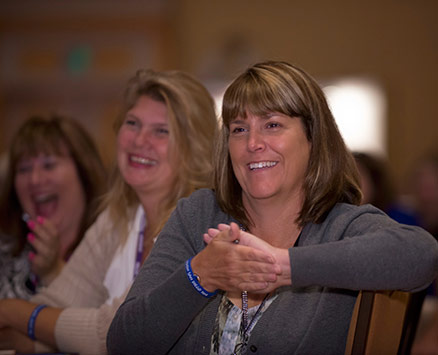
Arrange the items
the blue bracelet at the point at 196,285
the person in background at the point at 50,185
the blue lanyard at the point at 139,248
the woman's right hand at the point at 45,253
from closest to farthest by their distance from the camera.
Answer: the blue bracelet at the point at 196,285 < the blue lanyard at the point at 139,248 < the woman's right hand at the point at 45,253 < the person in background at the point at 50,185

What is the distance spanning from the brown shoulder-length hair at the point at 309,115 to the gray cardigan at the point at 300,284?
62 millimetres

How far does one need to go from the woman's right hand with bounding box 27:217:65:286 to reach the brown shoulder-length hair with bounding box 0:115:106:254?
0.67ft

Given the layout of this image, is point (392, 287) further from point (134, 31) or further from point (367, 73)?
point (134, 31)

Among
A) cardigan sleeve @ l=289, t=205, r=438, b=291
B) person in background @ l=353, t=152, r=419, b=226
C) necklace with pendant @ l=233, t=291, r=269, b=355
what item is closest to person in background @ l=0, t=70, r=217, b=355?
necklace with pendant @ l=233, t=291, r=269, b=355

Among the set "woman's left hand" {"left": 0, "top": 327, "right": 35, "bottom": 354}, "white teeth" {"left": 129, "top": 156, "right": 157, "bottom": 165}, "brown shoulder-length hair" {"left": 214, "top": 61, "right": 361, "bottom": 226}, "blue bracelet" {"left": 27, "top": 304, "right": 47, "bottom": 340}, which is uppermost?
"brown shoulder-length hair" {"left": 214, "top": 61, "right": 361, "bottom": 226}

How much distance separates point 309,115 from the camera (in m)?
1.60

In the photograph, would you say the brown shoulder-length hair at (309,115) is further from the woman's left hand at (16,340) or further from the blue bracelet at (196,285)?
the woman's left hand at (16,340)

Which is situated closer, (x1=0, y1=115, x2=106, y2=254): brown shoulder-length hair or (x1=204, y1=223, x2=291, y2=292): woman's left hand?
(x1=204, y1=223, x2=291, y2=292): woman's left hand

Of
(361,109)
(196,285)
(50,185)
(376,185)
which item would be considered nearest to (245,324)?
(196,285)

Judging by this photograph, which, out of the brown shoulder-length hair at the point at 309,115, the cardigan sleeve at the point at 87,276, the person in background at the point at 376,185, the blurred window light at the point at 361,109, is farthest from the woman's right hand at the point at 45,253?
the blurred window light at the point at 361,109

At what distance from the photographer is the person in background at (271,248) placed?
1.34 m

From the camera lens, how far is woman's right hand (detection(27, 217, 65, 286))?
2303 millimetres

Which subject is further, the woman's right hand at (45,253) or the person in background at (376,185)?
the person in background at (376,185)

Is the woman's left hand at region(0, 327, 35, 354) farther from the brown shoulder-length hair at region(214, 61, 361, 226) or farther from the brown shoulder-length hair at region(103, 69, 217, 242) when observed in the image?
the brown shoulder-length hair at region(214, 61, 361, 226)
